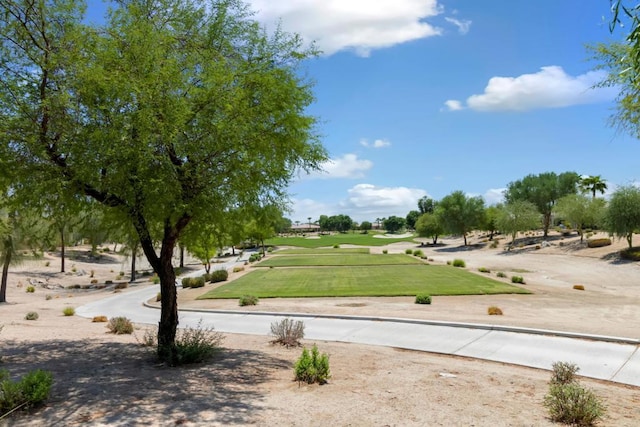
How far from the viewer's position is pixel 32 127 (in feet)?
28.9

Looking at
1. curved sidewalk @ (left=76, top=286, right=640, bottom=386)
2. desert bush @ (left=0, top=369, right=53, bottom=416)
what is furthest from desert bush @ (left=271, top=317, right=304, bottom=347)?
desert bush @ (left=0, top=369, right=53, bottom=416)

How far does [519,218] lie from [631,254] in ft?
89.6

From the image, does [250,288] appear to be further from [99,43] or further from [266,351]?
[99,43]

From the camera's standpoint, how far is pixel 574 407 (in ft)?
21.0

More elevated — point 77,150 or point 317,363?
point 77,150

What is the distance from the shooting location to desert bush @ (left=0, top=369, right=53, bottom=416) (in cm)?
624

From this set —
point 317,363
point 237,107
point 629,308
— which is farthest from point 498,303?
point 237,107

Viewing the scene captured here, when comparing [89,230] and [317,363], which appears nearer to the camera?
[317,363]

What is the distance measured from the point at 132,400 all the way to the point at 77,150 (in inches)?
179

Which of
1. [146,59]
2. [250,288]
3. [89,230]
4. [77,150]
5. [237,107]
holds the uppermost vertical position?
[146,59]

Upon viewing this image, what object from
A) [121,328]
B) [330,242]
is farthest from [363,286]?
[330,242]

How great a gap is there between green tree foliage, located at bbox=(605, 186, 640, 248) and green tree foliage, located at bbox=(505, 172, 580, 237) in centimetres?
3011

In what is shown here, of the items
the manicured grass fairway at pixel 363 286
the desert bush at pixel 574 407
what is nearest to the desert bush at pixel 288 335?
the desert bush at pixel 574 407

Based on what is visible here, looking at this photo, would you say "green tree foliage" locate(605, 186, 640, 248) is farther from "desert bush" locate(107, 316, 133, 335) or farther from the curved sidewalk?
"desert bush" locate(107, 316, 133, 335)
